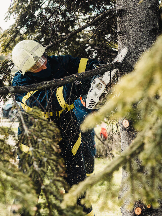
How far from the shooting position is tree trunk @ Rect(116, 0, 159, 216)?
1838mm

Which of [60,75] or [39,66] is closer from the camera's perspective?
[39,66]

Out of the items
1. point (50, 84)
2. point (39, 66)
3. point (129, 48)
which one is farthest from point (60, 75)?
point (50, 84)

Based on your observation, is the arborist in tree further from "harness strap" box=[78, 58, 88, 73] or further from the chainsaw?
the chainsaw

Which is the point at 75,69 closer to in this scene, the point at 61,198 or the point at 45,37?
the point at 45,37

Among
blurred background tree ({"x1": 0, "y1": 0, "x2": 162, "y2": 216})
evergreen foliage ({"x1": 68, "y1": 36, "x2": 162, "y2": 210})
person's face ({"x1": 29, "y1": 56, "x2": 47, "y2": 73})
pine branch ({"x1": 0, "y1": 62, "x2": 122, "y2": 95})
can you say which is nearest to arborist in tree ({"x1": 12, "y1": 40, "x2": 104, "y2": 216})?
person's face ({"x1": 29, "y1": 56, "x2": 47, "y2": 73})

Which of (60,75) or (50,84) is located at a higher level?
(50,84)

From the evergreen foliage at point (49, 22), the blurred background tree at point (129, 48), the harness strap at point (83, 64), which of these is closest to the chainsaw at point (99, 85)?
the blurred background tree at point (129, 48)

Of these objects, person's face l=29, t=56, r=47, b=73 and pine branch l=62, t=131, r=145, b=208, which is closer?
pine branch l=62, t=131, r=145, b=208

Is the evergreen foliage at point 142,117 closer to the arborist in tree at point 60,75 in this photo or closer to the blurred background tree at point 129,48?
the blurred background tree at point 129,48

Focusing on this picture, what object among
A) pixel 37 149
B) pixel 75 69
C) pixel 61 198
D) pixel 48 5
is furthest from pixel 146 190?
pixel 48 5

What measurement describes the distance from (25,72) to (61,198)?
7.20 feet

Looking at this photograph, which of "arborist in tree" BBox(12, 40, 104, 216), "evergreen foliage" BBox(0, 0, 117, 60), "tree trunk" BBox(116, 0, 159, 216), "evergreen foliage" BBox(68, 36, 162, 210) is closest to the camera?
"evergreen foliage" BBox(68, 36, 162, 210)

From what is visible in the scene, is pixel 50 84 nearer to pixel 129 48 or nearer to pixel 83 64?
pixel 129 48

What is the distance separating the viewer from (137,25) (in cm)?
186
